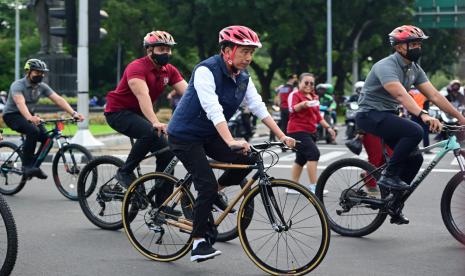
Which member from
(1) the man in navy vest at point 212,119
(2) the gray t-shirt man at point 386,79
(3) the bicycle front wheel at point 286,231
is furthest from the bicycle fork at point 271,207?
(2) the gray t-shirt man at point 386,79

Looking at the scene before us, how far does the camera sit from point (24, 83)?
33.2 ft

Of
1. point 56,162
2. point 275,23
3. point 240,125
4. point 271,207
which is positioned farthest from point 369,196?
point 275,23

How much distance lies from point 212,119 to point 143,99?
1.78 meters

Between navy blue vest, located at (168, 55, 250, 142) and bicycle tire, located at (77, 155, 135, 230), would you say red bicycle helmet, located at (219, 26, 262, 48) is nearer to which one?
navy blue vest, located at (168, 55, 250, 142)

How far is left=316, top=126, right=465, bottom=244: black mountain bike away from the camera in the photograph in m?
6.94

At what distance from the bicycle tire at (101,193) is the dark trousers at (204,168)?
168cm

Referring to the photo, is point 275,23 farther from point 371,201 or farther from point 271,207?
point 271,207

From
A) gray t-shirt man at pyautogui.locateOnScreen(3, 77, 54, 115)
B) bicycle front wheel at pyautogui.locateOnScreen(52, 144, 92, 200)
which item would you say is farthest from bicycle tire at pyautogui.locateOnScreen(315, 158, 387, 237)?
gray t-shirt man at pyautogui.locateOnScreen(3, 77, 54, 115)

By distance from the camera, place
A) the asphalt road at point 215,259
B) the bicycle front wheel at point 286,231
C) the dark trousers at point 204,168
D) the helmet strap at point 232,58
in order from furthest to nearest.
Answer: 1. the asphalt road at point 215,259
2. the dark trousers at point 204,168
3. the helmet strap at point 232,58
4. the bicycle front wheel at point 286,231

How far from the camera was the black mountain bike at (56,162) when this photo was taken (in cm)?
991

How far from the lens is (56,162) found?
998 centimetres

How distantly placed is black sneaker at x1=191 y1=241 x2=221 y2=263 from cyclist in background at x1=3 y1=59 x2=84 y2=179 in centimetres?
440

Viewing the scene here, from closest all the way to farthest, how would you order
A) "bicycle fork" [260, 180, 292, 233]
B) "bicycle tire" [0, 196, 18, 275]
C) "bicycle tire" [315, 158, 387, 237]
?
"bicycle tire" [0, 196, 18, 275] → "bicycle fork" [260, 180, 292, 233] → "bicycle tire" [315, 158, 387, 237]

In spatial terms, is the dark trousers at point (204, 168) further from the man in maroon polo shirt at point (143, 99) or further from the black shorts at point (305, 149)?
the black shorts at point (305, 149)
